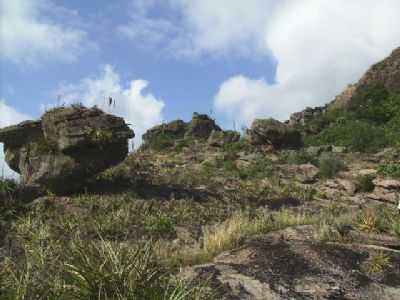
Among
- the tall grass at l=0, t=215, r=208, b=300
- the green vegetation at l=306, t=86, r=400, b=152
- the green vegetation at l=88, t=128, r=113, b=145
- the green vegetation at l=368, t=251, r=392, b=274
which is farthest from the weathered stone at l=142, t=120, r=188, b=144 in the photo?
the tall grass at l=0, t=215, r=208, b=300

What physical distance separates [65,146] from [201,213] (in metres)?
5.10

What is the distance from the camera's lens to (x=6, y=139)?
18.1m

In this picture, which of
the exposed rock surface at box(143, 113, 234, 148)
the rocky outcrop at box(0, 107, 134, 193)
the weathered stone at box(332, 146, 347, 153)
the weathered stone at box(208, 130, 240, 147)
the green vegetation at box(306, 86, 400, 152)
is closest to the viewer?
the rocky outcrop at box(0, 107, 134, 193)

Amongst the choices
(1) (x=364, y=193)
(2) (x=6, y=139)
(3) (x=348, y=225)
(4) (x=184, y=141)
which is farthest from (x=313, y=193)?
(4) (x=184, y=141)

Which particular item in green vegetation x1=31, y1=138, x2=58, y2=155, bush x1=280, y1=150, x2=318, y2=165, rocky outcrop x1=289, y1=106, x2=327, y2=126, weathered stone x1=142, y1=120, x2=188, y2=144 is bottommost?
green vegetation x1=31, y1=138, x2=58, y2=155

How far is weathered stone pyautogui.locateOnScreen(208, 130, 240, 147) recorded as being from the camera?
112ft

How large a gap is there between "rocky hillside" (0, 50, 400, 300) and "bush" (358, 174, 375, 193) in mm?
57

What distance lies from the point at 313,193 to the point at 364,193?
2.14 metres

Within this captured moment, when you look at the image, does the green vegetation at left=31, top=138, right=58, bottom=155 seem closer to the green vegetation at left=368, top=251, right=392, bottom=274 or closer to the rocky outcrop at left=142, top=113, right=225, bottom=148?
the green vegetation at left=368, top=251, right=392, bottom=274

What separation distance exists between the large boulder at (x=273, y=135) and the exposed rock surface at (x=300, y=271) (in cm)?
2189

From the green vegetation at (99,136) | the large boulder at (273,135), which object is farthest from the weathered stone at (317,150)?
the green vegetation at (99,136)

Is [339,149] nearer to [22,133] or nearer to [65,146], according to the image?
[65,146]

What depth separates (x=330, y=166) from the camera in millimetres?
23672

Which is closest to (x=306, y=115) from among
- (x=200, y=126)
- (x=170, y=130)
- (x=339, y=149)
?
(x=200, y=126)
